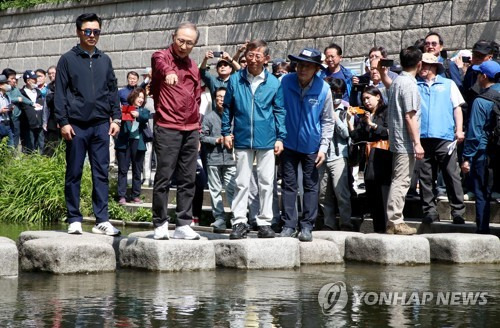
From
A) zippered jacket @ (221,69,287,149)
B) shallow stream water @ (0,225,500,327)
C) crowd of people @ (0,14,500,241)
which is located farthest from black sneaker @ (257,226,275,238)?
zippered jacket @ (221,69,287,149)

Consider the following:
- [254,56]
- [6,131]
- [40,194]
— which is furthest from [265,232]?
[6,131]

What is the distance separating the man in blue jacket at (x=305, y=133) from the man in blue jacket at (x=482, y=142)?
165 cm

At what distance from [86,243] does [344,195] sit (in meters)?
3.95

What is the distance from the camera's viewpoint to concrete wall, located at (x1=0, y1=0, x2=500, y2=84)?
17672mm

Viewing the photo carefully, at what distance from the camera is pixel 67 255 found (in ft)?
29.2

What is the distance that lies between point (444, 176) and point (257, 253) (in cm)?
321

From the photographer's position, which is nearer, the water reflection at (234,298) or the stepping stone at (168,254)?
the water reflection at (234,298)

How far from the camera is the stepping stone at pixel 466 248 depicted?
10125mm

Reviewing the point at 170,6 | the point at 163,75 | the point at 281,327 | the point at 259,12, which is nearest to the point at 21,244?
the point at 163,75

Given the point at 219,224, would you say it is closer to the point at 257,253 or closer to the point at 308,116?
the point at 308,116

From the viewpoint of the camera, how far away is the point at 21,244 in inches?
389

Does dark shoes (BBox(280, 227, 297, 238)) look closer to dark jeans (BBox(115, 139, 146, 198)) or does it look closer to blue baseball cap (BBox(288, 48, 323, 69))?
blue baseball cap (BBox(288, 48, 323, 69))

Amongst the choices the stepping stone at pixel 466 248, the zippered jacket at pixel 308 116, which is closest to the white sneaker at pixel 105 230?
the zippered jacket at pixel 308 116

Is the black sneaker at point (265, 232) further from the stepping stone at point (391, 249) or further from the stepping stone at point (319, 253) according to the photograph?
the stepping stone at point (391, 249)
